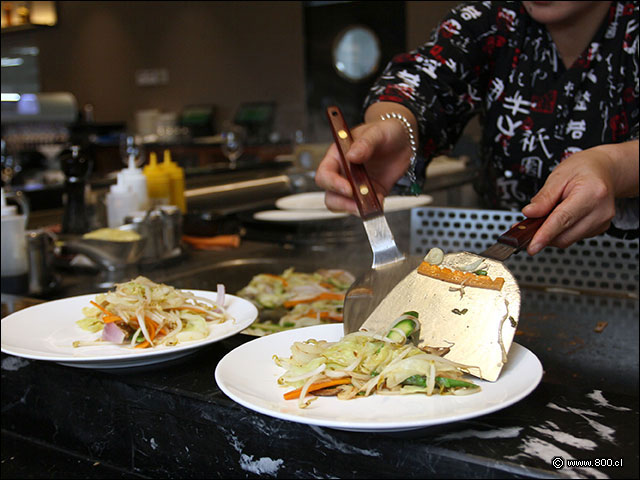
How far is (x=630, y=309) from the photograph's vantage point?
58.2 inches

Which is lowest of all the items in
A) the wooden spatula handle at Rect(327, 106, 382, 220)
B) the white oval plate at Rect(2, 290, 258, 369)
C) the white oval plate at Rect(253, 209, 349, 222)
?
the white oval plate at Rect(2, 290, 258, 369)

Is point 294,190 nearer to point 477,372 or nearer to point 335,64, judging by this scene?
point 477,372

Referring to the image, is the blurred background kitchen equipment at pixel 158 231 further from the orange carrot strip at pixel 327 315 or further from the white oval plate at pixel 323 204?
the orange carrot strip at pixel 327 315

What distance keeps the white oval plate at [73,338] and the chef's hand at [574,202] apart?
46 centimetres

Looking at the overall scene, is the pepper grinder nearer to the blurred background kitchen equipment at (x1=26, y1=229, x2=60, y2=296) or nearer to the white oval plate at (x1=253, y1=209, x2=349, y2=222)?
the blurred background kitchen equipment at (x1=26, y1=229, x2=60, y2=296)

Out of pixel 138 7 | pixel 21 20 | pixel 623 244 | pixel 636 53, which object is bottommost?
pixel 623 244

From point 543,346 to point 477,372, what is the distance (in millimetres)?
649

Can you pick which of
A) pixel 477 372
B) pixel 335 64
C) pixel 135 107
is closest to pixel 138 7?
pixel 335 64

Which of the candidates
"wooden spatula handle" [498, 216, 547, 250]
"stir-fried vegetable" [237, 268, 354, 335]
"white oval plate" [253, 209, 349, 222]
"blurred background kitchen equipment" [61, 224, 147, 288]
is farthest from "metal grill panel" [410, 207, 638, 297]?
"blurred background kitchen equipment" [61, 224, 147, 288]

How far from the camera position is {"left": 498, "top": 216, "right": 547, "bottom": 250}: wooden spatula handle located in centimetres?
83

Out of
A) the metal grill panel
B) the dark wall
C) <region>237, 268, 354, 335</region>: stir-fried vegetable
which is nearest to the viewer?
<region>237, 268, 354, 335</region>: stir-fried vegetable

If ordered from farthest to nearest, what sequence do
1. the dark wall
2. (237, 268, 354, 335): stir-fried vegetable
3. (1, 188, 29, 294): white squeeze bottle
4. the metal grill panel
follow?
the dark wall, the metal grill panel, (1, 188, 29, 294): white squeeze bottle, (237, 268, 354, 335): stir-fried vegetable

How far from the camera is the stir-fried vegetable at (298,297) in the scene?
1247 millimetres

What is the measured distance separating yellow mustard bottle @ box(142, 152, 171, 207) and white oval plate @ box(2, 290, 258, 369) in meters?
0.95
